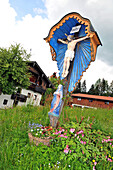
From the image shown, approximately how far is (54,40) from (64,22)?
2.41ft

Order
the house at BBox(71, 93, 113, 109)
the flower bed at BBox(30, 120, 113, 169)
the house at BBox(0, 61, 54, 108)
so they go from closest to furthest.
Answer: the flower bed at BBox(30, 120, 113, 169)
the house at BBox(0, 61, 54, 108)
the house at BBox(71, 93, 113, 109)

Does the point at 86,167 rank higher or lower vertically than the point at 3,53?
lower

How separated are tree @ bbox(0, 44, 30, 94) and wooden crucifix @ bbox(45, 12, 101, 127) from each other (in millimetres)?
7208

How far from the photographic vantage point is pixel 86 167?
7.54 ft

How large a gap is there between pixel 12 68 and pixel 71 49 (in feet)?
27.0


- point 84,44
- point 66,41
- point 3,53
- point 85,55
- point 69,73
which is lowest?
point 69,73

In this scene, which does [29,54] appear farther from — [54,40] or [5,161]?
[5,161]

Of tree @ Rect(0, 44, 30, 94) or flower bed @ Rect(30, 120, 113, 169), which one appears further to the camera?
tree @ Rect(0, 44, 30, 94)

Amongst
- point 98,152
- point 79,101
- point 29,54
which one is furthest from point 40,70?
point 98,152

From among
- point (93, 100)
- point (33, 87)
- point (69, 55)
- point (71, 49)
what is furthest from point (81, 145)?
point (93, 100)

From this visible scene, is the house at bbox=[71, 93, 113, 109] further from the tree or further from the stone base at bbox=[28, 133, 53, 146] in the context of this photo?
the stone base at bbox=[28, 133, 53, 146]

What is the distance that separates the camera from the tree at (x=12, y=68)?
35.9 ft

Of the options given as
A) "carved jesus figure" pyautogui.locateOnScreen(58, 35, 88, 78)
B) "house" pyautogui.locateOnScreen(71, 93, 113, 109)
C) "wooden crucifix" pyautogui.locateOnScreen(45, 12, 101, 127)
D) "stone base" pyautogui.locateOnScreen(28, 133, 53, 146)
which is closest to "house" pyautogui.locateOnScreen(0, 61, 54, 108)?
"house" pyautogui.locateOnScreen(71, 93, 113, 109)

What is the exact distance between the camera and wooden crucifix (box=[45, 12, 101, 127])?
3711mm
